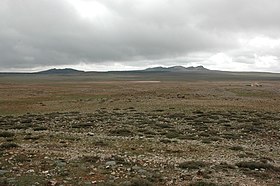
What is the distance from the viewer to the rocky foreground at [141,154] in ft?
47.9

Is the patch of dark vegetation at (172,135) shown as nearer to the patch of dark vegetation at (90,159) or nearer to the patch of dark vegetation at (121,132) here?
the patch of dark vegetation at (121,132)

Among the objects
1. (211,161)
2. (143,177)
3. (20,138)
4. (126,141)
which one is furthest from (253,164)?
(20,138)

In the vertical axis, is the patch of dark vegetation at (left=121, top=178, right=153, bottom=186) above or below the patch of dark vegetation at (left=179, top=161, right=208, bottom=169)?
above

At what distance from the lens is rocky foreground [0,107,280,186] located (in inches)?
575

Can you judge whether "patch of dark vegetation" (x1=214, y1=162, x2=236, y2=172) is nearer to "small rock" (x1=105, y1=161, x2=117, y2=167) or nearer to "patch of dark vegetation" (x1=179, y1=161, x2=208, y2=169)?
"patch of dark vegetation" (x1=179, y1=161, x2=208, y2=169)

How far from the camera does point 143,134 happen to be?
26.8m

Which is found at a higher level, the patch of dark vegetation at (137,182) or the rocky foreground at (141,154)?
the patch of dark vegetation at (137,182)

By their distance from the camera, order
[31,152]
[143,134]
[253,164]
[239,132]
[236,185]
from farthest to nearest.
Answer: [239,132] < [143,134] < [31,152] < [253,164] < [236,185]

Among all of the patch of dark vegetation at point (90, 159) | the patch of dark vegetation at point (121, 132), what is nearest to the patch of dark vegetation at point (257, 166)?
the patch of dark vegetation at point (90, 159)

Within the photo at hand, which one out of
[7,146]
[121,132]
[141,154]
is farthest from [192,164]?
[121,132]

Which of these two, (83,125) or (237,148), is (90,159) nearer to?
(237,148)

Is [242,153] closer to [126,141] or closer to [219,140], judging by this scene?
[219,140]

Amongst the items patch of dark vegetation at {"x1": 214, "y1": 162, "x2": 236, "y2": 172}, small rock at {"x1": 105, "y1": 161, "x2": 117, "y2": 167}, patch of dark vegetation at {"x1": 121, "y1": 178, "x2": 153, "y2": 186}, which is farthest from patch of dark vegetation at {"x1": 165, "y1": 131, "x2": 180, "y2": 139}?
patch of dark vegetation at {"x1": 121, "y1": 178, "x2": 153, "y2": 186}

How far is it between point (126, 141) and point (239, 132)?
10.2m
